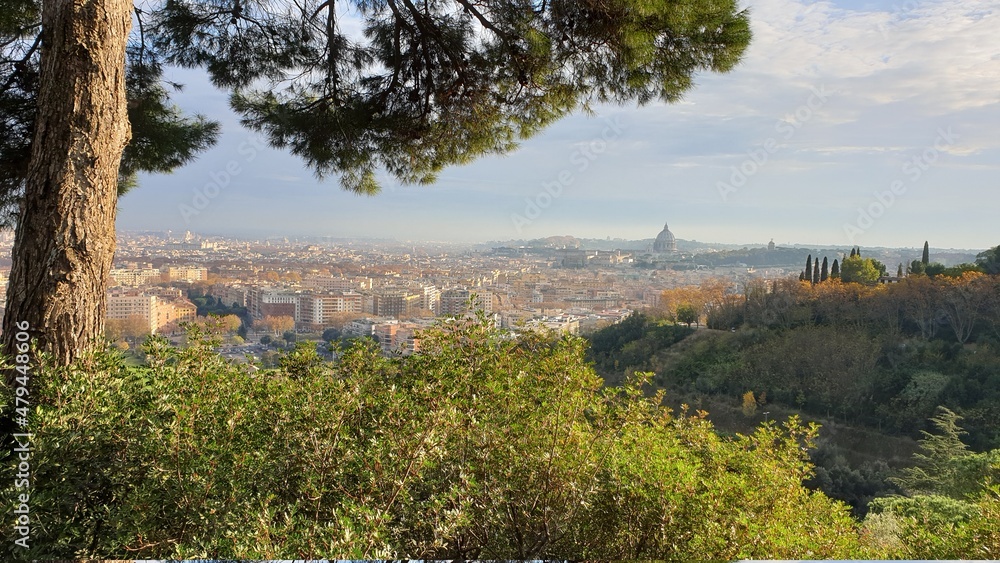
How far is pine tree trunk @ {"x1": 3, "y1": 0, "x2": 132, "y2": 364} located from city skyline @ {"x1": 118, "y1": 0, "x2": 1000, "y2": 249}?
202 centimetres

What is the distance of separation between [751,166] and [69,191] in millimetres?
7973

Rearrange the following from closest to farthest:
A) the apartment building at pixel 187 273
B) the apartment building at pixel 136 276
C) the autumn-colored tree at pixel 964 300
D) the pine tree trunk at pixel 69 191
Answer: the pine tree trunk at pixel 69 191 < the apartment building at pixel 136 276 < the apartment building at pixel 187 273 < the autumn-colored tree at pixel 964 300

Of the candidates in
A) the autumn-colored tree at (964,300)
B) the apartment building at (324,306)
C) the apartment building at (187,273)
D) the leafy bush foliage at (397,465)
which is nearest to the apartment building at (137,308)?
the apartment building at (187,273)

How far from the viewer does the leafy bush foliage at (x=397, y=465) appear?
A: 1481 mm

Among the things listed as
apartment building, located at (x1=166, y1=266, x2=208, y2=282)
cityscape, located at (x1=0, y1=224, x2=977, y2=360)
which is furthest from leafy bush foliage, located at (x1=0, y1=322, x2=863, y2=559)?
apartment building, located at (x1=166, y1=266, x2=208, y2=282)

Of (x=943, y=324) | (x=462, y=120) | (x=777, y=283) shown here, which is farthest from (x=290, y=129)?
(x=943, y=324)

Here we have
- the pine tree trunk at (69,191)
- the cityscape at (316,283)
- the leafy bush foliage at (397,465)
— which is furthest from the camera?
the cityscape at (316,283)

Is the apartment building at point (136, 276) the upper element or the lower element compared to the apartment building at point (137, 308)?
upper

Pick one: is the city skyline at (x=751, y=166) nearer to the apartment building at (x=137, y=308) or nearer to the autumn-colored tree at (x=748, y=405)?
the apartment building at (x=137, y=308)

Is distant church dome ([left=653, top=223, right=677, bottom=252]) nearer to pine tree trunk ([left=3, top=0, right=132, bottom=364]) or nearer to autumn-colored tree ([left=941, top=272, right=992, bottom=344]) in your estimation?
autumn-colored tree ([left=941, top=272, right=992, bottom=344])

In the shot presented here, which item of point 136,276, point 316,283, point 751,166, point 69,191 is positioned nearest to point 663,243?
point 751,166

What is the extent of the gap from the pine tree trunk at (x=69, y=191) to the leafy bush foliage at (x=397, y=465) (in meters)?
0.24

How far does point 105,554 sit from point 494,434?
42.0 inches

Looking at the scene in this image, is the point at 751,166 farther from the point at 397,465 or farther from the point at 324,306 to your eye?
the point at 397,465
